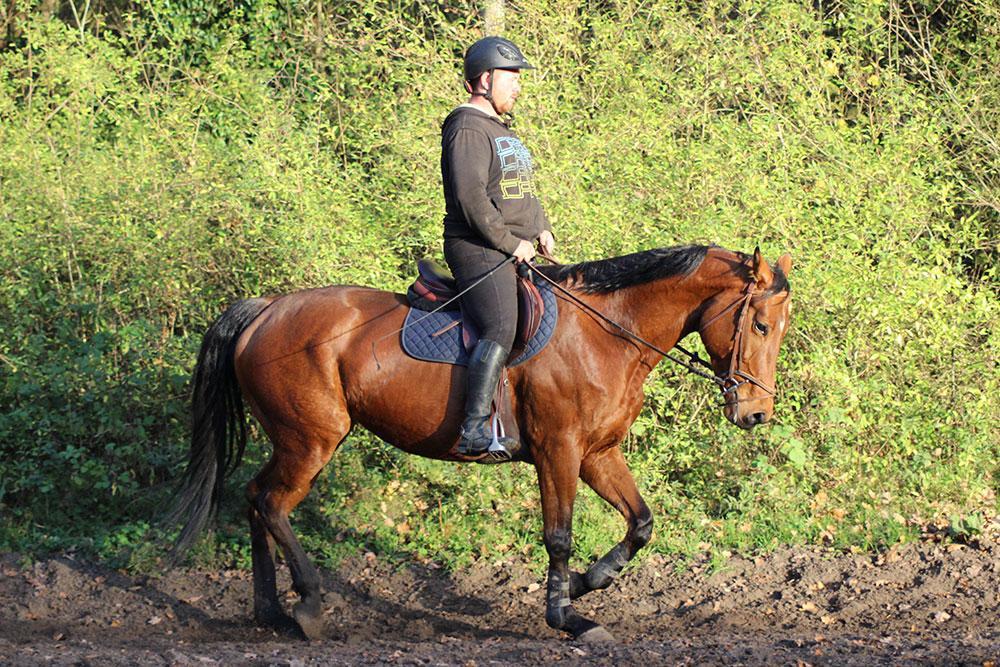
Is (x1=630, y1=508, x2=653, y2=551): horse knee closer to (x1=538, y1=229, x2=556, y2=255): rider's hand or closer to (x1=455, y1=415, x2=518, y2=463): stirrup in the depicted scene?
(x1=455, y1=415, x2=518, y2=463): stirrup

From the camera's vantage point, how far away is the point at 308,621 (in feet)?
20.9

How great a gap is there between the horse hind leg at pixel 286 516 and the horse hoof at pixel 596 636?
1.53 m

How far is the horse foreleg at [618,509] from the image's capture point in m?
6.17

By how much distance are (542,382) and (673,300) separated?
829 millimetres

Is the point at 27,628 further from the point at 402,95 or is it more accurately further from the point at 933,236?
the point at 933,236

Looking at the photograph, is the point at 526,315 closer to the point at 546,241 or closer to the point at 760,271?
the point at 546,241

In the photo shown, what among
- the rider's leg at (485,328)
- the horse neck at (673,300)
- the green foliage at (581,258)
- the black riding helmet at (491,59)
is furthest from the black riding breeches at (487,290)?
the green foliage at (581,258)

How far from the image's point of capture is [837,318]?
8.46 m

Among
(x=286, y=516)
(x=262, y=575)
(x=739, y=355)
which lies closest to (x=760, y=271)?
(x=739, y=355)

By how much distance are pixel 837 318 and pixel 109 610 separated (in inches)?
216

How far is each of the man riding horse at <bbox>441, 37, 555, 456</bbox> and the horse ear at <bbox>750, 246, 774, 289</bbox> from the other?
1175 millimetres

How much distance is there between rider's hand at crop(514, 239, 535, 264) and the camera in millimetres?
6031

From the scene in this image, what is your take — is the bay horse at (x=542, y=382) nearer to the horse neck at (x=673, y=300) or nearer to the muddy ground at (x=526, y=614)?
the horse neck at (x=673, y=300)

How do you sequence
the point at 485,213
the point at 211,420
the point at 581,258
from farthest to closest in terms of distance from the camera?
1. the point at 581,258
2. the point at 211,420
3. the point at 485,213
